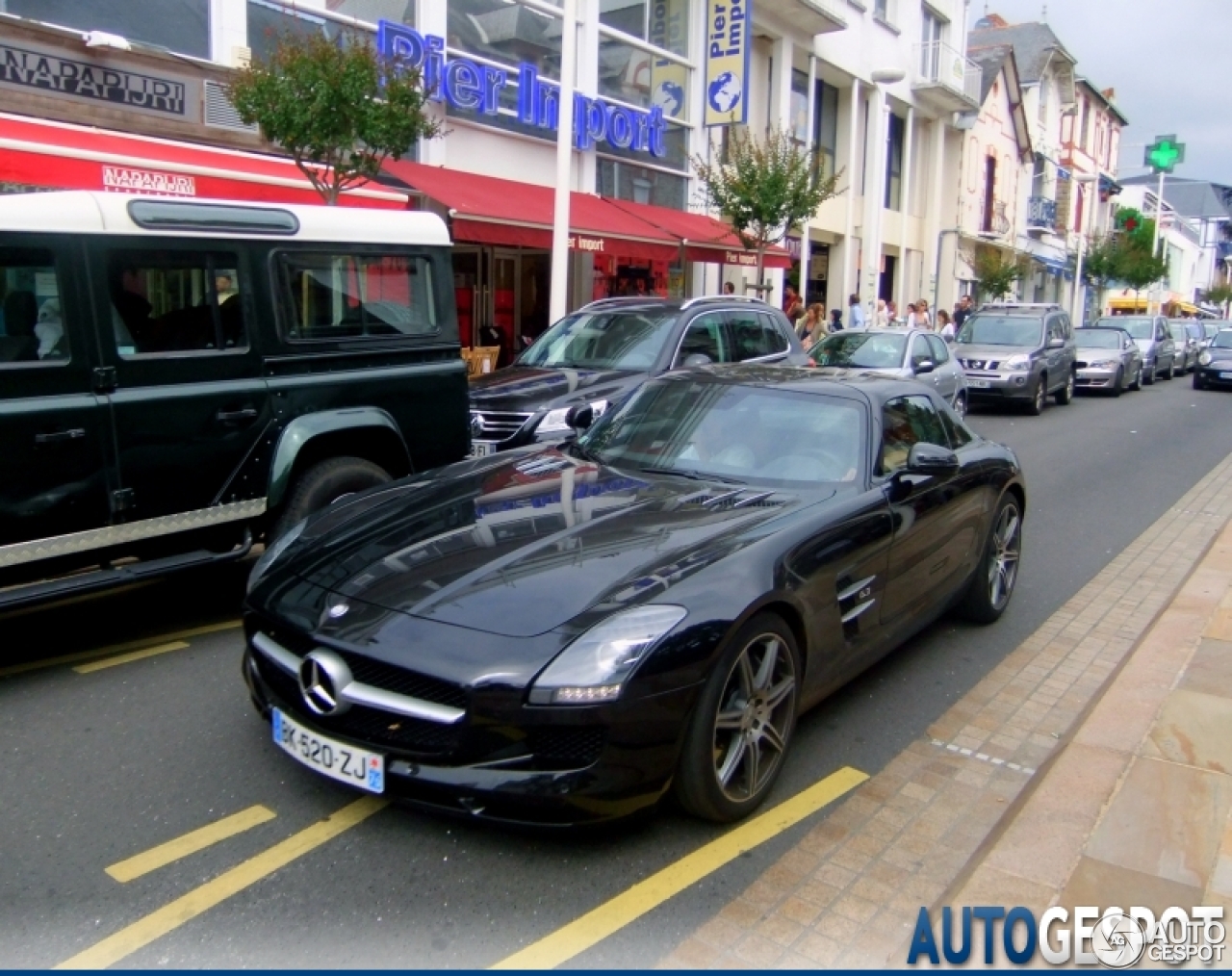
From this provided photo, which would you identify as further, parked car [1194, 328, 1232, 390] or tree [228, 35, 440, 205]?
Answer: parked car [1194, 328, 1232, 390]

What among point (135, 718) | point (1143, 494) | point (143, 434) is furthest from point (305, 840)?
point (1143, 494)

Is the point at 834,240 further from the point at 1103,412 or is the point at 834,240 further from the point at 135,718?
the point at 135,718

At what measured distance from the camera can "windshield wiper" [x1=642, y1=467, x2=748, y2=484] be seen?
4680 mm

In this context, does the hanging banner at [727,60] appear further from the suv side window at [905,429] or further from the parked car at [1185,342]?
the suv side window at [905,429]

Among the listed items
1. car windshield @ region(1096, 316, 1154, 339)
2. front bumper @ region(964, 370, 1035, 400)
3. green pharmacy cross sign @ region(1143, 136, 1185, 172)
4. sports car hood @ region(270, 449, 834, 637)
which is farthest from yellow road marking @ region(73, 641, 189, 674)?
green pharmacy cross sign @ region(1143, 136, 1185, 172)

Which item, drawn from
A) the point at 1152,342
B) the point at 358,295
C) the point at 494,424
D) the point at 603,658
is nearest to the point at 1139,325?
the point at 1152,342

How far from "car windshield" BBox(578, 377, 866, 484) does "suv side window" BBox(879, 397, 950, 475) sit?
0.15 metres

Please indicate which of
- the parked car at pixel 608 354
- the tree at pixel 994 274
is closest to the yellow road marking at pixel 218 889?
the parked car at pixel 608 354

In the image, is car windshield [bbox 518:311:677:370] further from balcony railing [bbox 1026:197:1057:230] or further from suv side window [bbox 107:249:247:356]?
balcony railing [bbox 1026:197:1057:230]

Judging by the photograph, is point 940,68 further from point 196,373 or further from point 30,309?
point 30,309

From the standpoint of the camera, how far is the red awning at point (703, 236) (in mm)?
17875

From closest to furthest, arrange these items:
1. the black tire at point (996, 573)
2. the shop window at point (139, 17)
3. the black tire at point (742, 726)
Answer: the black tire at point (742, 726) → the black tire at point (996, 573) → the shop window at point (139, 17)

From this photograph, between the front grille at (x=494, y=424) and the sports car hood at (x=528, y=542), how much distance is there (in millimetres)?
3538

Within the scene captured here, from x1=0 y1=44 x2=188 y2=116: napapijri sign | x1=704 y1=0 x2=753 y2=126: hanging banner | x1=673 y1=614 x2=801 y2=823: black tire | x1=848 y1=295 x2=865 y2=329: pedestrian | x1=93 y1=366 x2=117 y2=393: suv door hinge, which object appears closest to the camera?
x1=673 y1=614 x2=801 y2=823: black tire
